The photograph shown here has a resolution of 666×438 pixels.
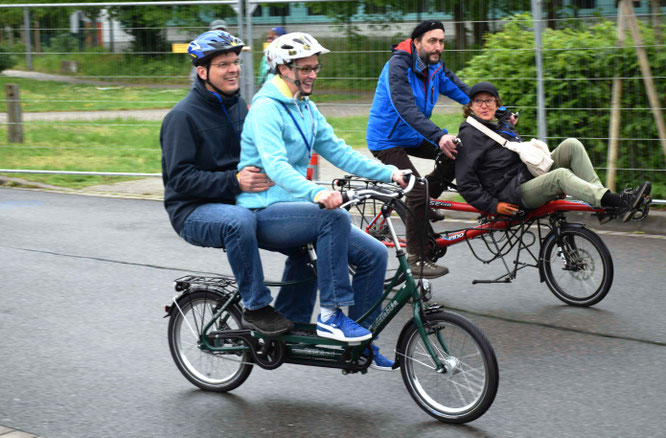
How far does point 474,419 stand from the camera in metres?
4.46

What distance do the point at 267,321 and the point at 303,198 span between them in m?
0.69

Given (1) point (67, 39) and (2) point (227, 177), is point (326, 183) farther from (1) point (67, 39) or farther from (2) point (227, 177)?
(2) point (227, 177)

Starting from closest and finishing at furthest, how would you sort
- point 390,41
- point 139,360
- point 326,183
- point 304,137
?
point 304,137 → point 139,360 → point 390,41 → point 326,183

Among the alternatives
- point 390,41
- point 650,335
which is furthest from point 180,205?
point 390,41

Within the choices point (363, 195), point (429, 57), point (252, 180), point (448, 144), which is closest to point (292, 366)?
point (252, 180)

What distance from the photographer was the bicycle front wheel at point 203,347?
4.95 metres

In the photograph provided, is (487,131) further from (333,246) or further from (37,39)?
(37,39)

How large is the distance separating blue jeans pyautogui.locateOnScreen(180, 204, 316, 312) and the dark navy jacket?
2.42 m

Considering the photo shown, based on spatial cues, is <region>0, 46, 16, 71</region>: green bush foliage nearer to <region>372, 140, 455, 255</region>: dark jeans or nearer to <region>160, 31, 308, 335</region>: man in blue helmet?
<region>372, 140, 455, 255</region>: dark jeans

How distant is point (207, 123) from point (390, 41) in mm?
5351

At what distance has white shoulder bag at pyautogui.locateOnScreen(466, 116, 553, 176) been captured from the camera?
647 cm

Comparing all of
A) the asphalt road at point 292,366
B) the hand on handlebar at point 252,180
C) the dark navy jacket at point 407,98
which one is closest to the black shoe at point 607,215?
the asphalt road at point 292,366

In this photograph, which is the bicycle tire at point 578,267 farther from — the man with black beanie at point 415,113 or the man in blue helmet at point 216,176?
the man in blue helmet at point 216,176

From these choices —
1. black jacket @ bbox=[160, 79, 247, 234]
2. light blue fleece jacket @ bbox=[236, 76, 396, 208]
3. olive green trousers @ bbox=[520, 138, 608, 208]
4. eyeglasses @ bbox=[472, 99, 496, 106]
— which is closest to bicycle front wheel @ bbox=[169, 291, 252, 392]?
black jacket @ bbox=[160, 79, 247, 234]
